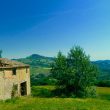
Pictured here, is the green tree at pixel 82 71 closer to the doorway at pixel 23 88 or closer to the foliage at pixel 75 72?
the foliage at pixel 75 72

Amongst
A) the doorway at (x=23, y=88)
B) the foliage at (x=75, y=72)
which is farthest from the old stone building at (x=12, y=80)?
the foliage at (x=75, y=72)

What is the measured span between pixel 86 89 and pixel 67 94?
13.1 ft

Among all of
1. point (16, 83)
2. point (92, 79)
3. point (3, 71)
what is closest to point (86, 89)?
point (92, 79)

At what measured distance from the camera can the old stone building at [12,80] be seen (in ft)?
152

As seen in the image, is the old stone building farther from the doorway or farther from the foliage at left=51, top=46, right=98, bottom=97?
the foliage at left=51, top=46, right=98, bottom=97

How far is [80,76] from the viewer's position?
53.7 m

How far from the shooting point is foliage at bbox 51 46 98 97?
5331cm

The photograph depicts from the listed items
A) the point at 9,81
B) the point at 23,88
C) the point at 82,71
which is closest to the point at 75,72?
the point at 82,71

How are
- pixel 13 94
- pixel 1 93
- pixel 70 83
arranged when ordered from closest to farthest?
pixel 1 93 < pixel 13 94 < pixel 70 83

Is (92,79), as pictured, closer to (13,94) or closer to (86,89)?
(86,89)

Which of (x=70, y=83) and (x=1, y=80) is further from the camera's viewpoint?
(x=70, y=83)

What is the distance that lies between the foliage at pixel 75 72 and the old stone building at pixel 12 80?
249 inches

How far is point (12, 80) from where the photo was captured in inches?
1951

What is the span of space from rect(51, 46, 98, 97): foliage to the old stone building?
6.32 meters
